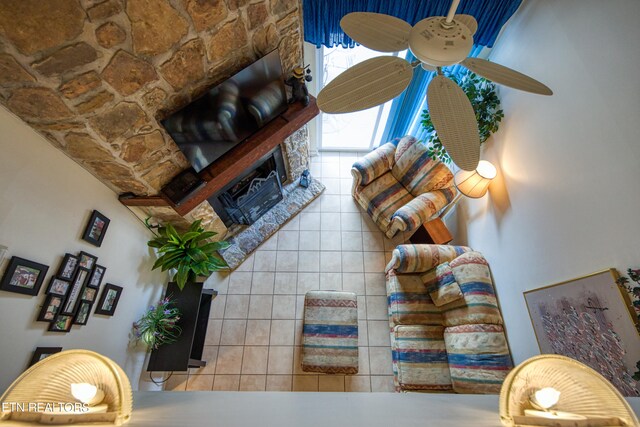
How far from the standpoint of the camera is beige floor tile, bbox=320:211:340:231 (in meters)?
3.37

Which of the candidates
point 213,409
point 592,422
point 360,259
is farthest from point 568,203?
point 213,409

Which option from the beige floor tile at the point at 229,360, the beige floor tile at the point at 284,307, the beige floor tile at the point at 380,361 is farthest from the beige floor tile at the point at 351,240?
the beige floor tile at the point at 229,360

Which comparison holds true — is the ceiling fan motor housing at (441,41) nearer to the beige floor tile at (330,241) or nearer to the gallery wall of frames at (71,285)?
the gallery wall of frames at (71,285)

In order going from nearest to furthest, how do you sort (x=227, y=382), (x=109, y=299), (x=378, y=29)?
(x=378, y=29), (x=109, y=299), (x=227, y=382)

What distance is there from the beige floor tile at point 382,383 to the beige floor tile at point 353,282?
0.79m

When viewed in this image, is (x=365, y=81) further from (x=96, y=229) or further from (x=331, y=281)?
(x=331, y=281)

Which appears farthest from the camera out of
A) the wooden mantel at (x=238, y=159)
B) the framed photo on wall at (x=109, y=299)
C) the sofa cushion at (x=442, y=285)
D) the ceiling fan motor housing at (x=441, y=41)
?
the sofa cushion at (x=442, y=285)

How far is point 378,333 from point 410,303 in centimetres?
51

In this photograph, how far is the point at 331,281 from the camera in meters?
2.96

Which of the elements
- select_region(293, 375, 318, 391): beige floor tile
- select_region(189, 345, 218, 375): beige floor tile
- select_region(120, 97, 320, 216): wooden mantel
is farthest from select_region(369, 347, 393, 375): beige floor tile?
select_region(120, 97, 320, 216): wooden mantel

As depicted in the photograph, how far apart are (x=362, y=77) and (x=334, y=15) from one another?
1.69 metres

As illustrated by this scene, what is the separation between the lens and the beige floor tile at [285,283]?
288cm

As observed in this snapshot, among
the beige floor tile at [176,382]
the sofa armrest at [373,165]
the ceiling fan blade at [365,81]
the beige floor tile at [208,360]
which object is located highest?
the sofa armrest at [373,165]

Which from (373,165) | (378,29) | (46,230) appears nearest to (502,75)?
(378,29)
